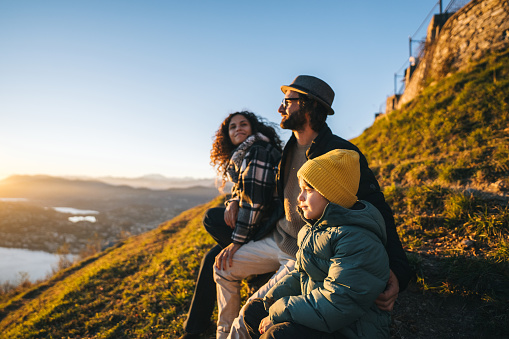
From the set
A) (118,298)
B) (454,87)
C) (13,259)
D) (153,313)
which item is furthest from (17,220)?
(454,87)

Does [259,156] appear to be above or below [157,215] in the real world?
Answer: above

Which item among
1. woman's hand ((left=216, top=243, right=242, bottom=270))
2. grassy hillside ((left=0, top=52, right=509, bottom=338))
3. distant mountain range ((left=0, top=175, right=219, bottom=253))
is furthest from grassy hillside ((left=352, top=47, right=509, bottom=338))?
distant mountain range ((left=0, top=175, right=219, bottom=253))

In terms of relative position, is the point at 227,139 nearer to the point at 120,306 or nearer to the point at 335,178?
the point at 335,178

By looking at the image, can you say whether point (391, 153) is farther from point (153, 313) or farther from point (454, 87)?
point (153, 313)

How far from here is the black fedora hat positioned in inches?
99.6

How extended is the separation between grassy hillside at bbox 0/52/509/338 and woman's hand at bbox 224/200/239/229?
1880 mm

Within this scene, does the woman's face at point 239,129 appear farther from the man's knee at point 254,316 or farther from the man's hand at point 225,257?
Result: the man's knee at point 254,316

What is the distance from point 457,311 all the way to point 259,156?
2.41m

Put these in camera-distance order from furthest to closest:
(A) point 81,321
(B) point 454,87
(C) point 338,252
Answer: (B) point 454,87 → (A) point 81,321 → (C) point 338,252

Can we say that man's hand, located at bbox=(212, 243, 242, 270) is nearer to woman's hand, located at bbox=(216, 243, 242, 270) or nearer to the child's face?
woman's hand, located at bbox=(216, 243, 242, 270)

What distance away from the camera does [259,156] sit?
2.84 m

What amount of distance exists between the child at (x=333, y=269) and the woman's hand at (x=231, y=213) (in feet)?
3.69

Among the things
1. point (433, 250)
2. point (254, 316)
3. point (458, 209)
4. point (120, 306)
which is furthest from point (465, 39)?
point (120, 306)

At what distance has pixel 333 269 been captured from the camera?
55.6 inches
